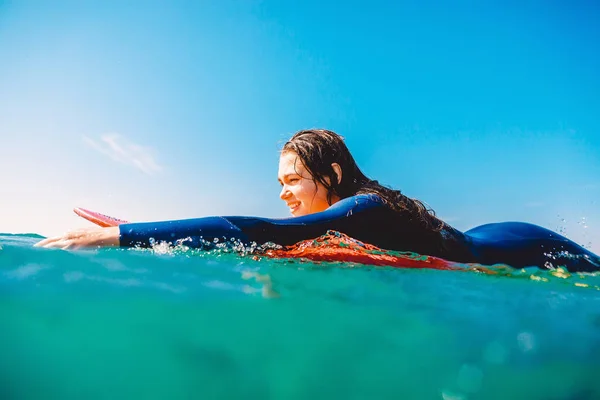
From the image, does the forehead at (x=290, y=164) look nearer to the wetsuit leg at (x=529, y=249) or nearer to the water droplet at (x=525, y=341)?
the wetsuit leg at (x=529, y=249)

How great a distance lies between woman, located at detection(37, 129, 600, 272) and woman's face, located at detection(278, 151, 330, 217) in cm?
1

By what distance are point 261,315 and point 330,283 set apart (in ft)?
2.41

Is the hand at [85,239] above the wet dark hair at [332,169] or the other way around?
the other way around

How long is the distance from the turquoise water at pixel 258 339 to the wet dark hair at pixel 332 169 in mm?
1445

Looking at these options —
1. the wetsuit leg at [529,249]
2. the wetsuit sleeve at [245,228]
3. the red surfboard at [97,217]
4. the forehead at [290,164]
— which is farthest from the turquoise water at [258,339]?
the red surfboard at [97,217]

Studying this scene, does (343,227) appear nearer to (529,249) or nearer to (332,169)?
(332,169)

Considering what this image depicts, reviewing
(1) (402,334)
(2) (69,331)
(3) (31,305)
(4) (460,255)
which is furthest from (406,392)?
(4) (460,255)

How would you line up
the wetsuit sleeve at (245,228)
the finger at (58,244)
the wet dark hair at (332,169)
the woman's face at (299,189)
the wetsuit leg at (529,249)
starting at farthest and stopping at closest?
1. the wetsuit leg at (529,249)
2. the woman's face at (299,189)
3. the wet dark hair at (332,169)
4. the wetsuit sleeve at (245,228)
5. the finger at (58,244)

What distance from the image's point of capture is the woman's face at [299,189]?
14.4ft

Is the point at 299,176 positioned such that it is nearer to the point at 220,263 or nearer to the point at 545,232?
the point at 220,263

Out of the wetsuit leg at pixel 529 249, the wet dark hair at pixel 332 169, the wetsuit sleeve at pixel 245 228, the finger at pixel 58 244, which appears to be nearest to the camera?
the finger at pixel 58 244

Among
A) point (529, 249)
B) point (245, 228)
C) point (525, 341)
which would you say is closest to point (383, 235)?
point (245, 228)

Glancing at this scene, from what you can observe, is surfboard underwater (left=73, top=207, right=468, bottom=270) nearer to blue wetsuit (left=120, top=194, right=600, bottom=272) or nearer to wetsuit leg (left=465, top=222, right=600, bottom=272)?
blue wetsuit (left=120, top=194, right=600, bottom=272)

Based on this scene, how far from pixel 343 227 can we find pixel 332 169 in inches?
49.8
